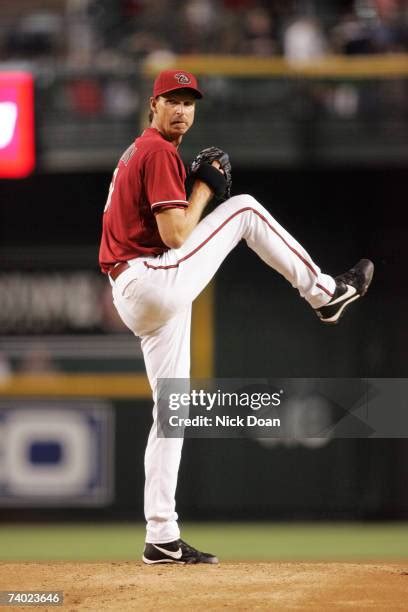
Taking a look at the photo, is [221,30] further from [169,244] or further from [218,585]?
[218,585]

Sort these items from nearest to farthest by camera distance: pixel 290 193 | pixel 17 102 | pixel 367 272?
pixel 367 272
pixel 17 102
pixel 290 193

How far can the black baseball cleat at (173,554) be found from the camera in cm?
457

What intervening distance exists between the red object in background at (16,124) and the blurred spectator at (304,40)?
1.78 m

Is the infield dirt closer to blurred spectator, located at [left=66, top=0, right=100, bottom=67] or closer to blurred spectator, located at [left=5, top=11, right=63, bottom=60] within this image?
blurred spectator, located at [left=66, top=0, right=100, bottom=67]

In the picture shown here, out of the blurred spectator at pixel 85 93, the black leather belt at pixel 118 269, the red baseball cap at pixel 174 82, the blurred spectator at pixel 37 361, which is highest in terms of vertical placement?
the blurred spectator at pixel 85 93

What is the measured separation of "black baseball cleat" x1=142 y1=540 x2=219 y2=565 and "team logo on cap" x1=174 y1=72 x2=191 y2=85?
1.70 meters

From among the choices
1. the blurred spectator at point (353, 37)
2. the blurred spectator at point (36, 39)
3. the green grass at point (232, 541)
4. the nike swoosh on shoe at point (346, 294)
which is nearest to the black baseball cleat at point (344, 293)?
the nike swoosh on shoe at point (346, 294)

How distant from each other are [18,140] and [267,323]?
213 centimetres

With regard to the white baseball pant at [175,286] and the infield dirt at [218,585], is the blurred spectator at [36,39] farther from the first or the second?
the infield dirt at [218,585]

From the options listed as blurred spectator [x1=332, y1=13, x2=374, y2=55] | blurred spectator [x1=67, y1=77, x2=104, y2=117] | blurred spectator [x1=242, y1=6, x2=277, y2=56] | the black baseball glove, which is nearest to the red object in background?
blurred spectator [x1=67, y1=77, x2=104, y2=117]

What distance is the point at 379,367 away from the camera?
331 inches

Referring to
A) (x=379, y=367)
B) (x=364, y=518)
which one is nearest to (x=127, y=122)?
(x=379, y=367)

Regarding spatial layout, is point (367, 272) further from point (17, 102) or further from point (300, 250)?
point (17, 102)

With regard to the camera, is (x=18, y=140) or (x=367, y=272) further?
(x=18, y=140)
